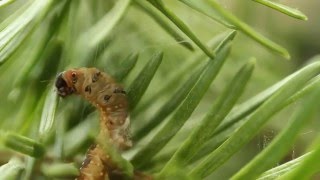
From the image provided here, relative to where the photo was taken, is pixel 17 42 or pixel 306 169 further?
pixel 17 42

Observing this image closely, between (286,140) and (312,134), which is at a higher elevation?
(286,140)

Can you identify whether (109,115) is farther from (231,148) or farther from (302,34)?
(302,34)

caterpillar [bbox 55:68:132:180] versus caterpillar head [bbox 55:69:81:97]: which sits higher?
caterpillar head [bbox 55:69:81:97]

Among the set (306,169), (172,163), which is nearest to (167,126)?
(172,163)

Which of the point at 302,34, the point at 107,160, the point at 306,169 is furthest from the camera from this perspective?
the point at 302,34

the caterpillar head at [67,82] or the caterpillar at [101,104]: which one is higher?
the caterpillar head at [67,82]
